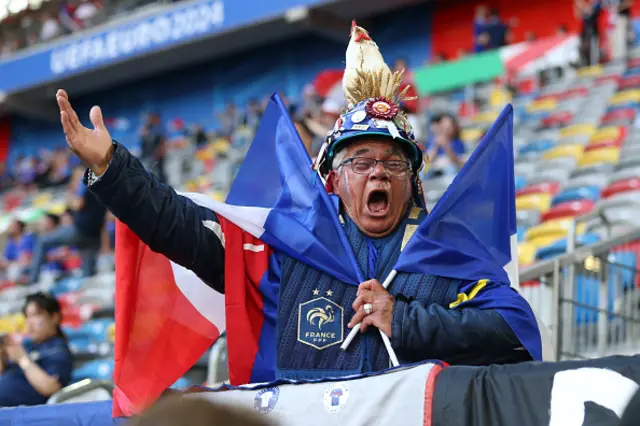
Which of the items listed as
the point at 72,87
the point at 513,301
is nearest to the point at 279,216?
the point at 513,301

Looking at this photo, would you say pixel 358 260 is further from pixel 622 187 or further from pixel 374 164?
pixel 622 187

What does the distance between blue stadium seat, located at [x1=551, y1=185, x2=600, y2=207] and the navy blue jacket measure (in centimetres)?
537

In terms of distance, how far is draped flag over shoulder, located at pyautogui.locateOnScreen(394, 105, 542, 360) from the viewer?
2.92m

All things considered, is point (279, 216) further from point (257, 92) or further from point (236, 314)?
point (257, 92)

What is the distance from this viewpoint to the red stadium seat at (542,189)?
8.78m

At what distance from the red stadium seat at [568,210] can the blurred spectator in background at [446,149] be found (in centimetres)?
116

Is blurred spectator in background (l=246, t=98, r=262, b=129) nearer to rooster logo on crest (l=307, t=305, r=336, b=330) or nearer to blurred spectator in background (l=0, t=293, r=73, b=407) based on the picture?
blurred spectator in background (l=0, t=293, r=73, b=407)

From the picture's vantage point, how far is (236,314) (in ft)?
10.3

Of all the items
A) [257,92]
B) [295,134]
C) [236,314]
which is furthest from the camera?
[257,92]

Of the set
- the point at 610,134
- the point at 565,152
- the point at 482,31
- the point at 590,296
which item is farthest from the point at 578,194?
the point at 482,31

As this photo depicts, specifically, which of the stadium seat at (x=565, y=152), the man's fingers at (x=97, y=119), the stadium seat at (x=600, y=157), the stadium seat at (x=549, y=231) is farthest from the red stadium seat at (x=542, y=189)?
the man's fingers at (x=97, y=119)

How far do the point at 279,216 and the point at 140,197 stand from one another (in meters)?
0.49

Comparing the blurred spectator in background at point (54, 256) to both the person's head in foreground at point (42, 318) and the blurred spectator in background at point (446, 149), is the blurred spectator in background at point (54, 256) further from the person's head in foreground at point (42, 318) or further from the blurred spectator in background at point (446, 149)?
the person's head in foreground at point (42, 318)

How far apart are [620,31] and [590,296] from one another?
8.46 metres
